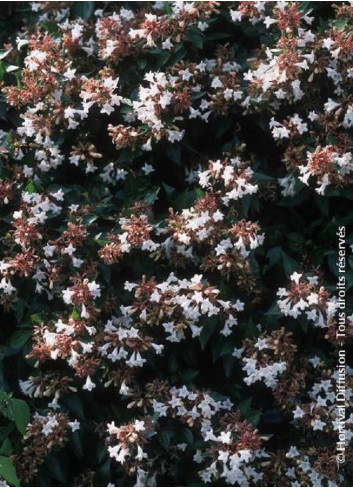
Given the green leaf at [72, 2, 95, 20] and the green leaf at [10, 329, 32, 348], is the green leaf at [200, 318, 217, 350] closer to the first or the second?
the green leaf at [10, 329, 32, 348]

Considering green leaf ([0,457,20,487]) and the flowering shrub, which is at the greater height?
the flowering shrub

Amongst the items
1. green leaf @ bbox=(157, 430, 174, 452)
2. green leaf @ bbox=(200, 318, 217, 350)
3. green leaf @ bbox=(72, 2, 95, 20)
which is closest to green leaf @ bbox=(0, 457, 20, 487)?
green leaf @ bbox=(157, 430, 174, 452)

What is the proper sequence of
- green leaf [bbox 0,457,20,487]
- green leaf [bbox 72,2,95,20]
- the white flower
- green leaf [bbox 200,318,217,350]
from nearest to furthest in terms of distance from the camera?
green leaf [bbox 0,457,20,487], the white flower, green leaf [bbox 200,318,217,350], green leaf [bbox 72,2,95,20]

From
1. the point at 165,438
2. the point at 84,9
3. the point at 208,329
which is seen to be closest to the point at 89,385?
the point at 165,438

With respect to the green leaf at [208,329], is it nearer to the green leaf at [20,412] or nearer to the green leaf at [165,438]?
the green leaf at [165,438]

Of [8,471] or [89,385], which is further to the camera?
[89,385]

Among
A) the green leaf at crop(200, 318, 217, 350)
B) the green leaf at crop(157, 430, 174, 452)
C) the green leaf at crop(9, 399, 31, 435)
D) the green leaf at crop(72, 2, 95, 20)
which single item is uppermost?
the green leaf at crop(72, 2, 95, 20)

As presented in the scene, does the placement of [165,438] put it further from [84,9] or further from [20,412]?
[84,9]

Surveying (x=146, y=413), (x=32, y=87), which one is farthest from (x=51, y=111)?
(x=146, y=413)
